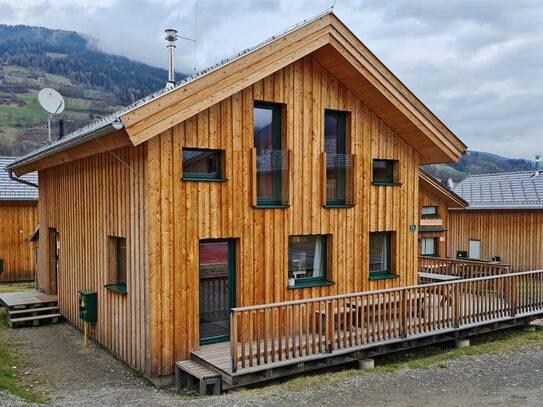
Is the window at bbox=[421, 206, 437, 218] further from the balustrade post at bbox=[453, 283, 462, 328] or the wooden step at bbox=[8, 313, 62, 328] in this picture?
the wooden step at bbox=[8, 313, 62, 328]

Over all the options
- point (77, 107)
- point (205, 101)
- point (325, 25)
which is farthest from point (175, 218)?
point (77, 107)

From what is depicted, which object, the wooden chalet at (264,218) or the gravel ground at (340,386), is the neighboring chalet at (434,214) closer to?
the wooden chalet at (264,218)

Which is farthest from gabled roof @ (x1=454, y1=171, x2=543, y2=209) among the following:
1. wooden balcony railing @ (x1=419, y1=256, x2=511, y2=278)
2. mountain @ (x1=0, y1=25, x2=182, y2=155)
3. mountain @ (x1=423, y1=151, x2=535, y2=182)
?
mountain @ (x1=423, y1=151, x2=535, y2=182)

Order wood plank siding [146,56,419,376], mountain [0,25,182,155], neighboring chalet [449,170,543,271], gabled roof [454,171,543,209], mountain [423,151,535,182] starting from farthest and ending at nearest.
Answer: mountain [423,151,535,182]
mountain [0,25,182,155]
gabled roof [454,171,543,209]
neighboring chalet [449,170,543,271]
wood plank siding [146,56,419,376]

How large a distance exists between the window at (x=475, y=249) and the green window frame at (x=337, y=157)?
656 inches

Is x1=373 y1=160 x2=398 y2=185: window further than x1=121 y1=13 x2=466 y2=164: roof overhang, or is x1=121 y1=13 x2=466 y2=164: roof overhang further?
x1=373 y1=160 x2=398 y2=185: window

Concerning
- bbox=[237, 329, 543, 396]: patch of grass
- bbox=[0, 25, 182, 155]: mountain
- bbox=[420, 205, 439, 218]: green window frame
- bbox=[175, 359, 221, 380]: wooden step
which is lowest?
bbox=[237, 329, 543, 396]: patch of grass

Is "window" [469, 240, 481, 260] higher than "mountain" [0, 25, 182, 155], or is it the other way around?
"mountain" [0, 25, 182, 155]

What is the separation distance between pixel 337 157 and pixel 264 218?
2387mm

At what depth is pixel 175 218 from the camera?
9.13 meters

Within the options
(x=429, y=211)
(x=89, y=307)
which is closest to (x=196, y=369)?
(x=89, y=307)

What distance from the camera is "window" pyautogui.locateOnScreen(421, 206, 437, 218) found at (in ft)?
74.7

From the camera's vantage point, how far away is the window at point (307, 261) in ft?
35.4

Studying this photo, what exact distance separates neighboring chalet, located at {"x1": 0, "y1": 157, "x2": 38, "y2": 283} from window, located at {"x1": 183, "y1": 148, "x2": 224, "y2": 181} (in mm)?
13733
